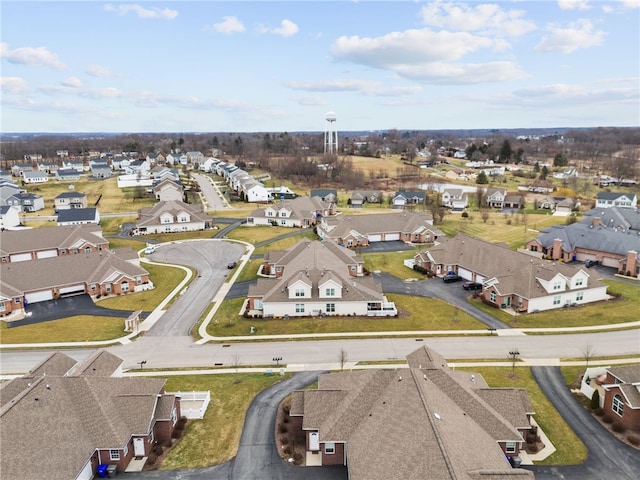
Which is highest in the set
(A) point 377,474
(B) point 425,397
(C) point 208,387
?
(B) point 425,397

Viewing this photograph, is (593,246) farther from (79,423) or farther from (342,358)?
(79,423)

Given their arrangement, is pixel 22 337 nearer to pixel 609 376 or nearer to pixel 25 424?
pixel 25 424

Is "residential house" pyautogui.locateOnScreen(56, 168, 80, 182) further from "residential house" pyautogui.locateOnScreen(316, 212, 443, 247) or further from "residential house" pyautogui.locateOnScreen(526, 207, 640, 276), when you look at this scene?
"residential house" pyautogui.locateOnScreen(526, 207, 640, 276)

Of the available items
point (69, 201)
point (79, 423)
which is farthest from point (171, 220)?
point (79, 423)

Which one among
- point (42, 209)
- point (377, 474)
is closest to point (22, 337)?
point (377, 474)

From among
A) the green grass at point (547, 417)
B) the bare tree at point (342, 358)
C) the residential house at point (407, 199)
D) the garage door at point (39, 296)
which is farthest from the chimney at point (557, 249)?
the garage door at point (39, 296)

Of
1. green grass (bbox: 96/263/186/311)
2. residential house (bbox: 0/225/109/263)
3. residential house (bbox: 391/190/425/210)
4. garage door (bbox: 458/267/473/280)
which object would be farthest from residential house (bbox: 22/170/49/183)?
garage door (bbox: 458/267/473/280)
